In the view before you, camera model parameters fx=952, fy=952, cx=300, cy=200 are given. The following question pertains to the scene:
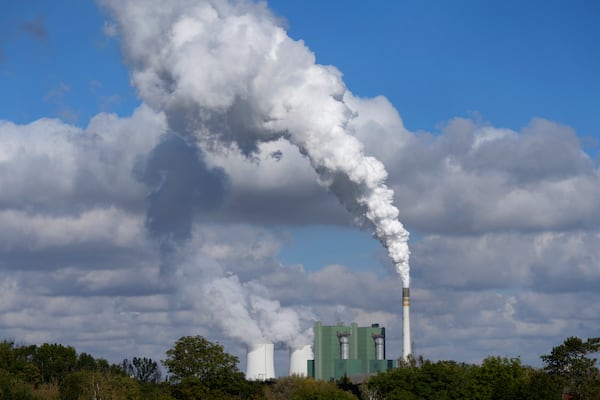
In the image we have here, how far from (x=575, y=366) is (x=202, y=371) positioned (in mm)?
51436

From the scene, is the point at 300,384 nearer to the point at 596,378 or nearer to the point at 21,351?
the point at 596,378

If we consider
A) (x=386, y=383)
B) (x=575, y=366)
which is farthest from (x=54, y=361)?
(x=575, y=366)

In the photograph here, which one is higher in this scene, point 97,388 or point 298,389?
point 298,389

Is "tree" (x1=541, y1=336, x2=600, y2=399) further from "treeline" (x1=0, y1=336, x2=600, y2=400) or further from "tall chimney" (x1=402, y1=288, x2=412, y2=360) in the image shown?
"tall chimney" (x1=402, y1=288, x2=412, y2=360)

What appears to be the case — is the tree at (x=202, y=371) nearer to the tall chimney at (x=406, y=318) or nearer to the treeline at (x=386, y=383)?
the treeline at (x=386, y=383)

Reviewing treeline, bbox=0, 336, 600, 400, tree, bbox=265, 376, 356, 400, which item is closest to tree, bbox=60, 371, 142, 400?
treeline, bbox=0, 336, 600, 400

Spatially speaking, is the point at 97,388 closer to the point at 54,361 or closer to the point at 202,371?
the point at 202,371

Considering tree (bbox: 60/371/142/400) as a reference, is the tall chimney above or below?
above

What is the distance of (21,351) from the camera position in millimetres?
181000

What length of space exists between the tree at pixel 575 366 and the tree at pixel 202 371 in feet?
139

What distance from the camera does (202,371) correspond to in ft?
445

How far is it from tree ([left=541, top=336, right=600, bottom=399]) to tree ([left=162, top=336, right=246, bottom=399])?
139ft

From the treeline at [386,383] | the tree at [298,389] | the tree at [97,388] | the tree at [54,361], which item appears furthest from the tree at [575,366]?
the tree at [54,361]

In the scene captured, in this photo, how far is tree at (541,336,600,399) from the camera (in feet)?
379
